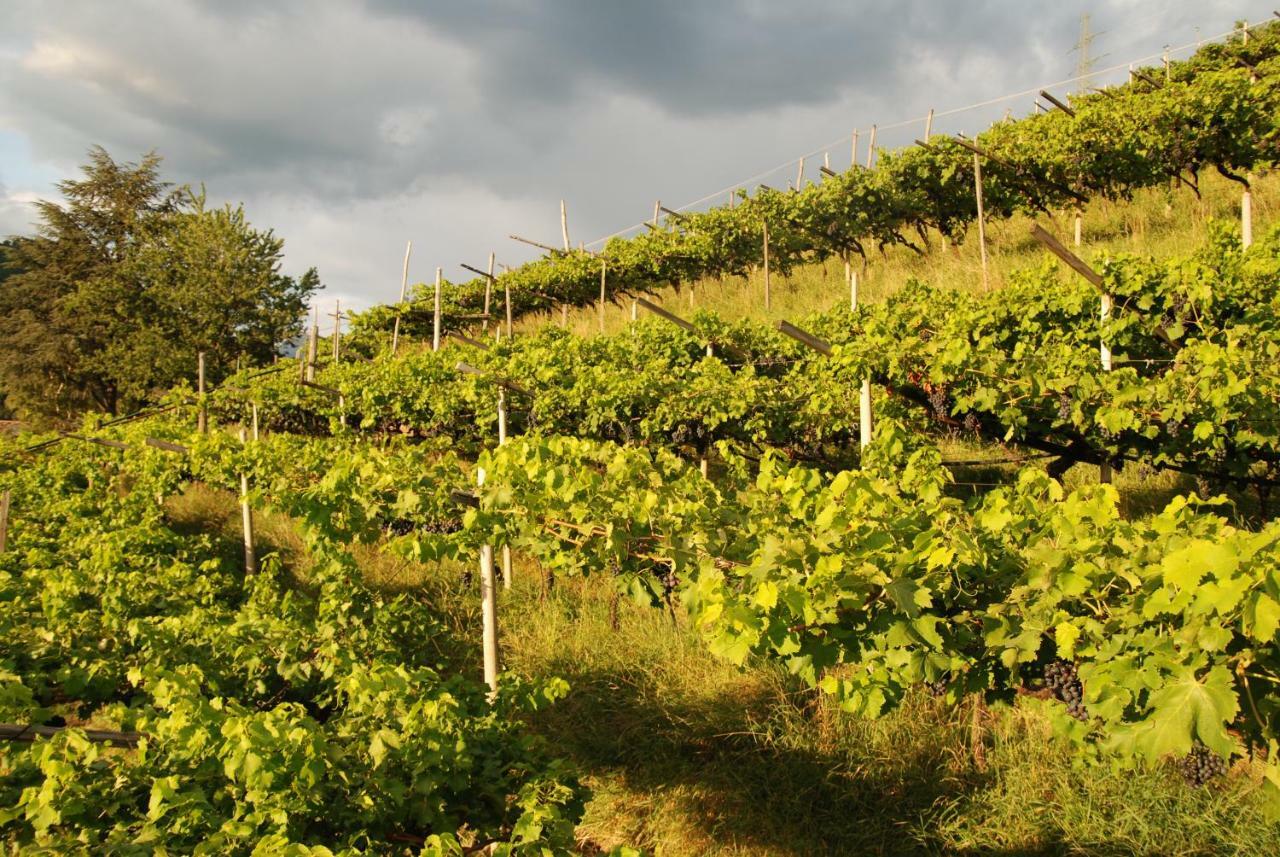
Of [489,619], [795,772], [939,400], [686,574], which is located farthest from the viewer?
[939,400]

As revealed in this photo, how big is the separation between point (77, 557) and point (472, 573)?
3436 mm

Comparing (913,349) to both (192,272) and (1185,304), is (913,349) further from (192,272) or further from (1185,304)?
(192,272)

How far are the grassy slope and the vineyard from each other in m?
0.11

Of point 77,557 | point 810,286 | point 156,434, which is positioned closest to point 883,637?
point 77,557

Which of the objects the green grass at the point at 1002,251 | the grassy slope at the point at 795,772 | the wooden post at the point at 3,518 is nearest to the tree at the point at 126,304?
the green grass at the point at 1002,251

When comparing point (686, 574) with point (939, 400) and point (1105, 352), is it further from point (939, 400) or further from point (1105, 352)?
point (1105, 352)

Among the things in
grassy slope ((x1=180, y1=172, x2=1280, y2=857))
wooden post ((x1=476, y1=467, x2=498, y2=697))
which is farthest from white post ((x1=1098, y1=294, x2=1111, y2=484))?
wooden post ((x1=476, y1=467, x2=498, y2=697))

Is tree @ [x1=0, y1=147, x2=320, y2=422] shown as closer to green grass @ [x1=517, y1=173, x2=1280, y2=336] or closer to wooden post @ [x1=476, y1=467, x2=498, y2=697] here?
green grass @ [x1=517, y1=173, x2=1280, y2=336]

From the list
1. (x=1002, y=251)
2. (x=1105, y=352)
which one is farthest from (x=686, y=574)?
(x=1002, y=251)

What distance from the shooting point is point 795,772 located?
4.63 meters

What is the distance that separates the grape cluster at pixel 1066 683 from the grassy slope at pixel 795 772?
2.92 ft

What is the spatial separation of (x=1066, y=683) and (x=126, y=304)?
30133mm

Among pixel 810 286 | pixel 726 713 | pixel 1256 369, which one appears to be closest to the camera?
pixel 1256 369

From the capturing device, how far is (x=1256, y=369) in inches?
177
